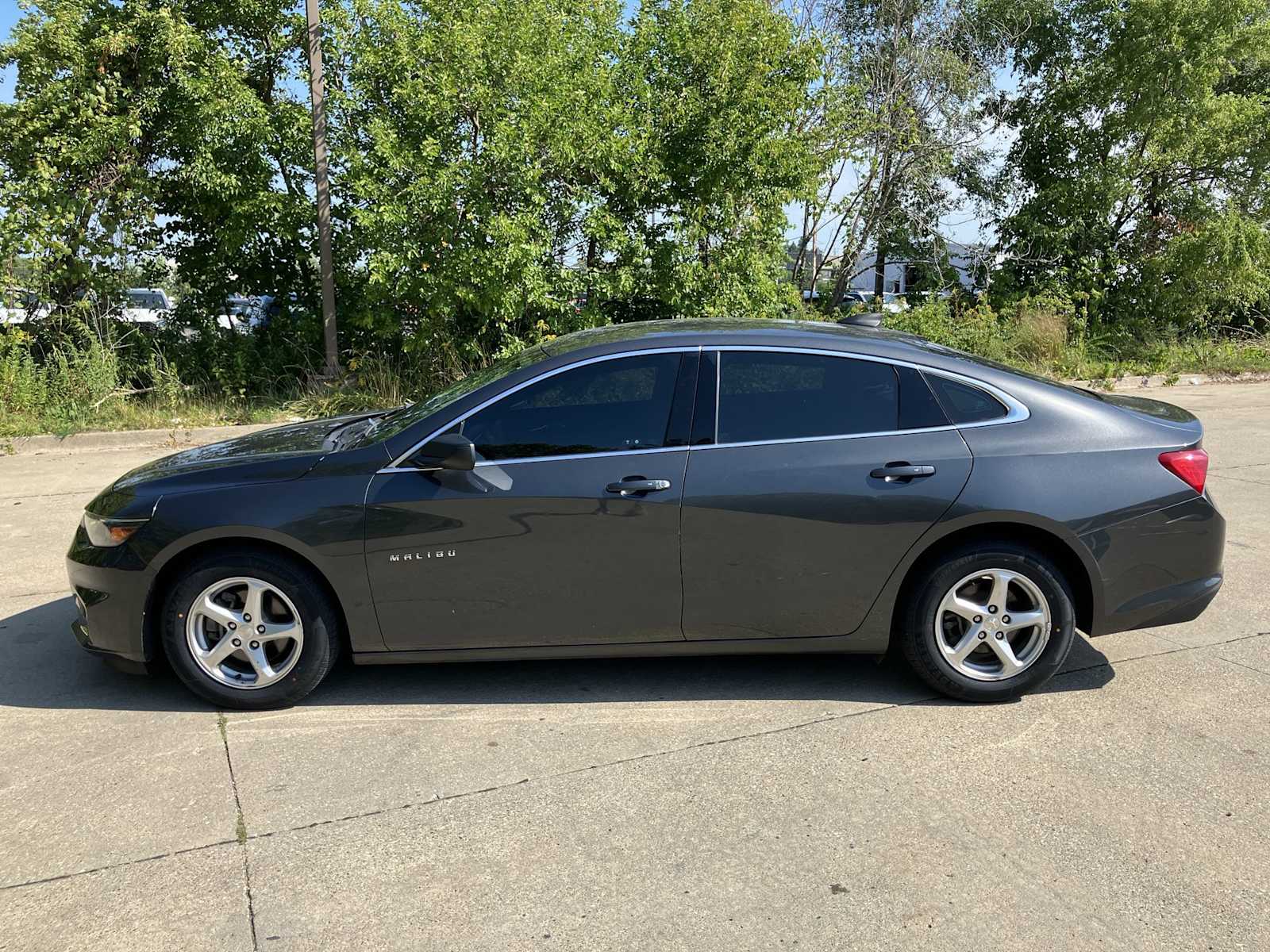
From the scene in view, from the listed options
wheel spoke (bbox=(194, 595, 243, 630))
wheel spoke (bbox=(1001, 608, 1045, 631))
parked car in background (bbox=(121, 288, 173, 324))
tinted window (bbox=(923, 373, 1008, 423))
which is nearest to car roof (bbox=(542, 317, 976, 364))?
tinted window (bbox=(923, 373, 1008, 423))

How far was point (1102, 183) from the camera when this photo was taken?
16.5 m

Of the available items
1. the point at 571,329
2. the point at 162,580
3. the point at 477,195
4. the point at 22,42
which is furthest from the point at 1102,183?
the point at 162,580

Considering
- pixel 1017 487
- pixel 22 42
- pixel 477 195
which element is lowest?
pixel 1017 487

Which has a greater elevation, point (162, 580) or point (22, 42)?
point (22, 42)

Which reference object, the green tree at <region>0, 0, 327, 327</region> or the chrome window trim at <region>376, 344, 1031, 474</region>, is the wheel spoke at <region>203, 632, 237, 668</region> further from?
the green tree at <region>0, 0, 327, 327</region>

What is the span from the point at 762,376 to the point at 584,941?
7.66 feet

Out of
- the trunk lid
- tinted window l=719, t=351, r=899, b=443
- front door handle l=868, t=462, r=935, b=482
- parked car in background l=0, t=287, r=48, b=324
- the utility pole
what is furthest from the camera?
parked car in background l=0, t=287, r=48, b=324

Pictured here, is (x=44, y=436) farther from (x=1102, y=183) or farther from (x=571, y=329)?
(x=1102, y=183)

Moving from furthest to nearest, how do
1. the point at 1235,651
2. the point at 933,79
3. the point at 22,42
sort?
the point at 933,79 → the point at 22,42 → the point at 1235,651

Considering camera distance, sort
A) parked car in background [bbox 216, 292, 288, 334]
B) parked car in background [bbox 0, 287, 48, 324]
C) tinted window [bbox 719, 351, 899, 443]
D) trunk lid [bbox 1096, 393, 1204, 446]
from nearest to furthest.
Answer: tinted window [bbox 719, 351, 899, 443] < trunk lid [bbox 1096, 393, 1204, 446] < parked car in background [bbox 0, 287, 48, 324] < parked car in background [bbox 216, 292, 288, 334]

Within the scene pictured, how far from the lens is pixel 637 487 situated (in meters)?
4.06

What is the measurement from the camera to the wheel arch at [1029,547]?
162 inches

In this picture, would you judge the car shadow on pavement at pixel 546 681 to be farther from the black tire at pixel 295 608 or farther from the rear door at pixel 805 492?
the rear door at pixel 805 492

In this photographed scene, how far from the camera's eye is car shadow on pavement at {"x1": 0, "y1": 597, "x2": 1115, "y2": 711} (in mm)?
4379
